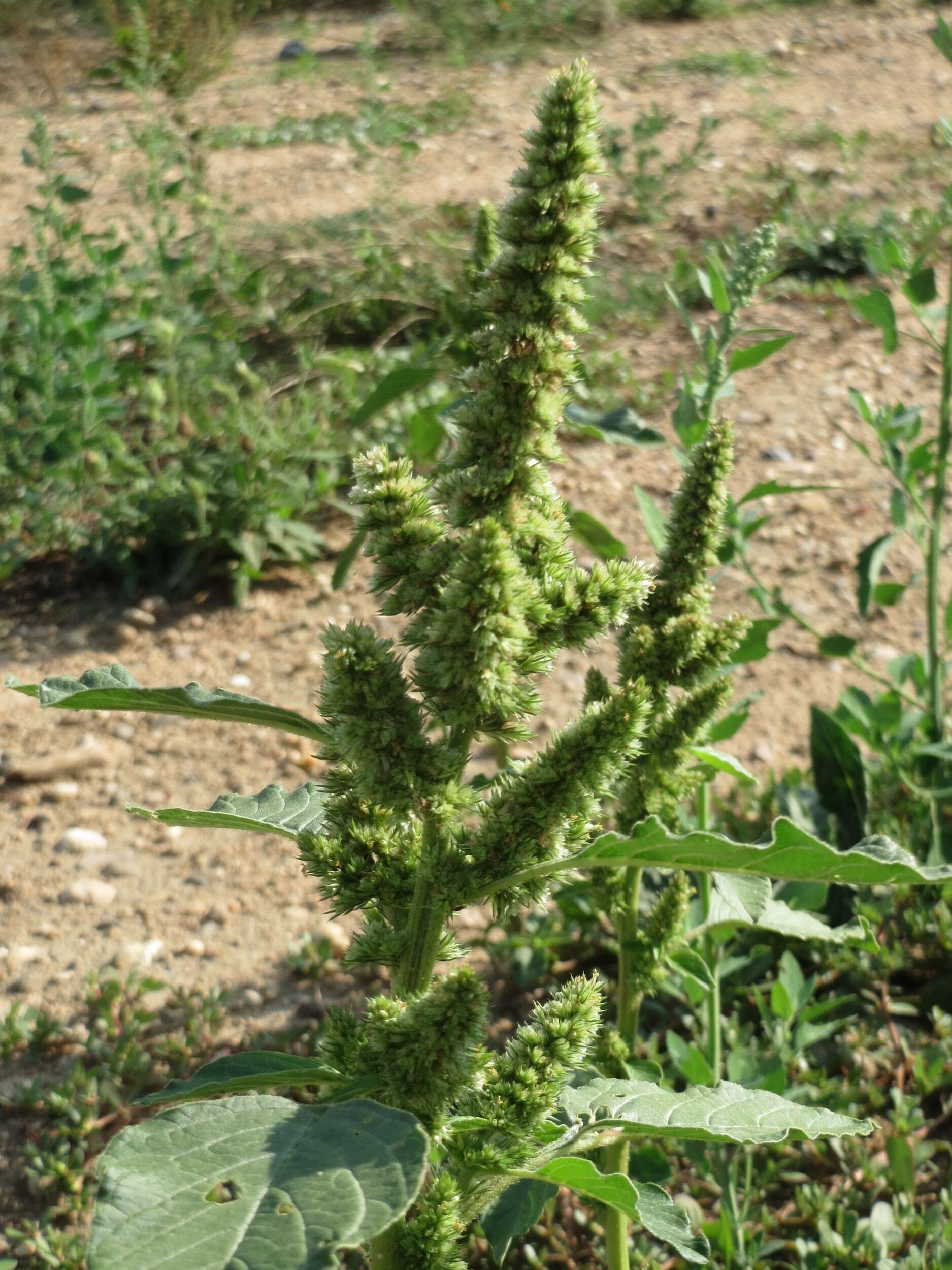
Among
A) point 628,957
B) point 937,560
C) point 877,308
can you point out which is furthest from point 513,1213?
point 877,308

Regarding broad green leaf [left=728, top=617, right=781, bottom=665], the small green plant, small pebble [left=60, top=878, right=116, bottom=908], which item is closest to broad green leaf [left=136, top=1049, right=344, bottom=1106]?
broad green leaf [left=728, top=617, right=781, bottom=665]

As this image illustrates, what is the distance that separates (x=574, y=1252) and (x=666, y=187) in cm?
562

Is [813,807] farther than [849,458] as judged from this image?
No

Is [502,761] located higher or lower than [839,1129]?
lower

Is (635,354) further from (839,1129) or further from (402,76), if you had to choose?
(402,76)

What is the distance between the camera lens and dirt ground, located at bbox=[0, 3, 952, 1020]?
8.98ft

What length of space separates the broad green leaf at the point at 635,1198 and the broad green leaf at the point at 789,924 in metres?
0.37

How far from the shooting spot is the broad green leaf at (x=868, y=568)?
253 cm

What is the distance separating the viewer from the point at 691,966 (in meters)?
1.76

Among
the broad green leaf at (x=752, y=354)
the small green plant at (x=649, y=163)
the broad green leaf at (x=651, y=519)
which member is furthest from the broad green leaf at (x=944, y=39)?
the small green plant at (x=649, y=163)

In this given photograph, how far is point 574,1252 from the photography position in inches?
82.7

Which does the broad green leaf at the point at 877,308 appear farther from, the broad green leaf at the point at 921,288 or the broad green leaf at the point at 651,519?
the broad green leaf at the point at 651,519

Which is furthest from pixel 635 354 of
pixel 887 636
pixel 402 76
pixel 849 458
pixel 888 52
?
pixel 888 52

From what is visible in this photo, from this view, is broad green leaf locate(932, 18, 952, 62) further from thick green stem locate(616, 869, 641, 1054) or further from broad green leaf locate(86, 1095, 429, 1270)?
broad green leaf locate(86, 1095, 429, 1270)
